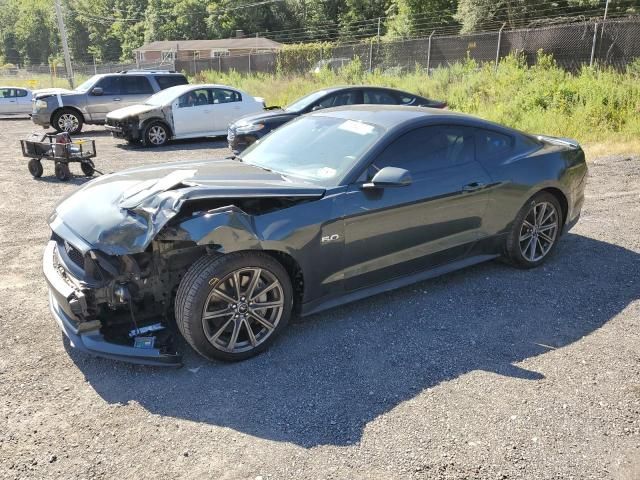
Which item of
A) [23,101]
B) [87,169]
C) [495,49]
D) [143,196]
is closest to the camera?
[143,196]

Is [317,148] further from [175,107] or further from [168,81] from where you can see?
[168,81]

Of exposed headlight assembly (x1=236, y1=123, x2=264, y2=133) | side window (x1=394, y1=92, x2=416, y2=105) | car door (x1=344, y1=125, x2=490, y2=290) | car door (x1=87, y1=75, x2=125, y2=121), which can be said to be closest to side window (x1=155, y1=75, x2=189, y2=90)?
car door (x1=87, y1=75, x2=125, y2=121)

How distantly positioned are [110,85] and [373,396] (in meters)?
15.5

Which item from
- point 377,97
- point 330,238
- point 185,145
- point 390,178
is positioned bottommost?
point 185,145

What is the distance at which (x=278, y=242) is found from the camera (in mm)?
3564

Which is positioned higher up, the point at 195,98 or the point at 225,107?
the point at 195,98

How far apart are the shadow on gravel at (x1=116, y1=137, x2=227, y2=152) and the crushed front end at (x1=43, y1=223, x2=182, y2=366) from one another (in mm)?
10064

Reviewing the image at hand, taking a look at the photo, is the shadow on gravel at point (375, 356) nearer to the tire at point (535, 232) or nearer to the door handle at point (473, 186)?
the tire at point (535, 232)

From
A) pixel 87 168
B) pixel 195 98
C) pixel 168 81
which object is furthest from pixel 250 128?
pixel 168 81

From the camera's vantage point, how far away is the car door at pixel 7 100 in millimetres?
21906

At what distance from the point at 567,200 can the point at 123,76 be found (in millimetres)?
14489

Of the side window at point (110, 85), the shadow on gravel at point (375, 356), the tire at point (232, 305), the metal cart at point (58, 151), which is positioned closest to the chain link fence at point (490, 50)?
the side window at point (110, 85)

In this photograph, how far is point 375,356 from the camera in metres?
3.71

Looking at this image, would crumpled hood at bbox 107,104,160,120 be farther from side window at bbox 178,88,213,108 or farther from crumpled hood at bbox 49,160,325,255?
crumpled hood at bbox 49,160,325,255
